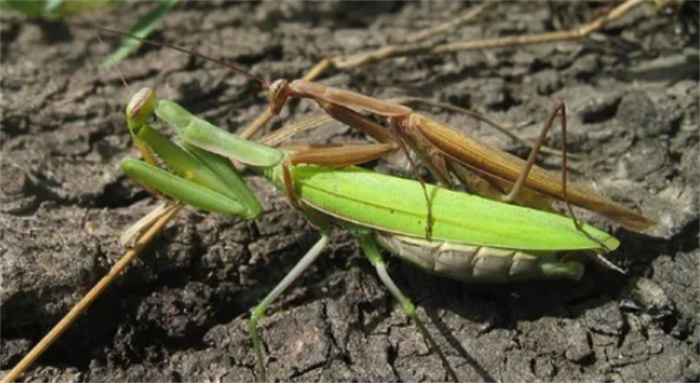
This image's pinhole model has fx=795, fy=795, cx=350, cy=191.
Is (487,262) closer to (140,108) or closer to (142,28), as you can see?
(140,108)

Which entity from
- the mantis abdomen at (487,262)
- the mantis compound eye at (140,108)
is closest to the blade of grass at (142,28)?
the mantis compound eye at (140,108)

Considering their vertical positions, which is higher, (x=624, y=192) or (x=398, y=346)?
(x=624, y=192)

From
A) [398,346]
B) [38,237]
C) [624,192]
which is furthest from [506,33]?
[38,237]

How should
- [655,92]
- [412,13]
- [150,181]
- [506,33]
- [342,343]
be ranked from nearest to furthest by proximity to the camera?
1. [342,343]
2. [150,181]
3. [655,92]
4. [506,33]
5. [412,13]

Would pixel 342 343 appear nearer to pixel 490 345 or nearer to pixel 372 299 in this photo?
pixel 372 299

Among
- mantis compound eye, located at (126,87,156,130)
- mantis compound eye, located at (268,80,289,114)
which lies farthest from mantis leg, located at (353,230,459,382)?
mantis compound eye, located at (126,87,156,130)
